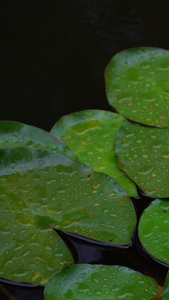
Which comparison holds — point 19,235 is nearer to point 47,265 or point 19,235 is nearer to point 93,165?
point 47,265

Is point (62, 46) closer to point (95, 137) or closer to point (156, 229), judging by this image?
point (95, 137)

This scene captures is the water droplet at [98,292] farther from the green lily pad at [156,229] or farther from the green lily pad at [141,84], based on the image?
the green lily pad at [141,84]

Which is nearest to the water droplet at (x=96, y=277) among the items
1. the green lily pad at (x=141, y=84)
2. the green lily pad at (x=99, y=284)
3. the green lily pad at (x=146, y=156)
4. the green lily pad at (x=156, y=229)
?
the green lily pad at (x=99, y=284)

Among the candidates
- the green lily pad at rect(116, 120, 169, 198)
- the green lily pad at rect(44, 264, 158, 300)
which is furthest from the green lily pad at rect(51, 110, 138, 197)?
the green lily pad at rect(44, 264, 158, 300)

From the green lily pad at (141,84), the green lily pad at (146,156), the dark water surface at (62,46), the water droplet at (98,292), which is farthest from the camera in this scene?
the dark water surface at (62,46)

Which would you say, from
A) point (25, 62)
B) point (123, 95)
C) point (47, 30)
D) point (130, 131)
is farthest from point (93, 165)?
point (47, 30)
